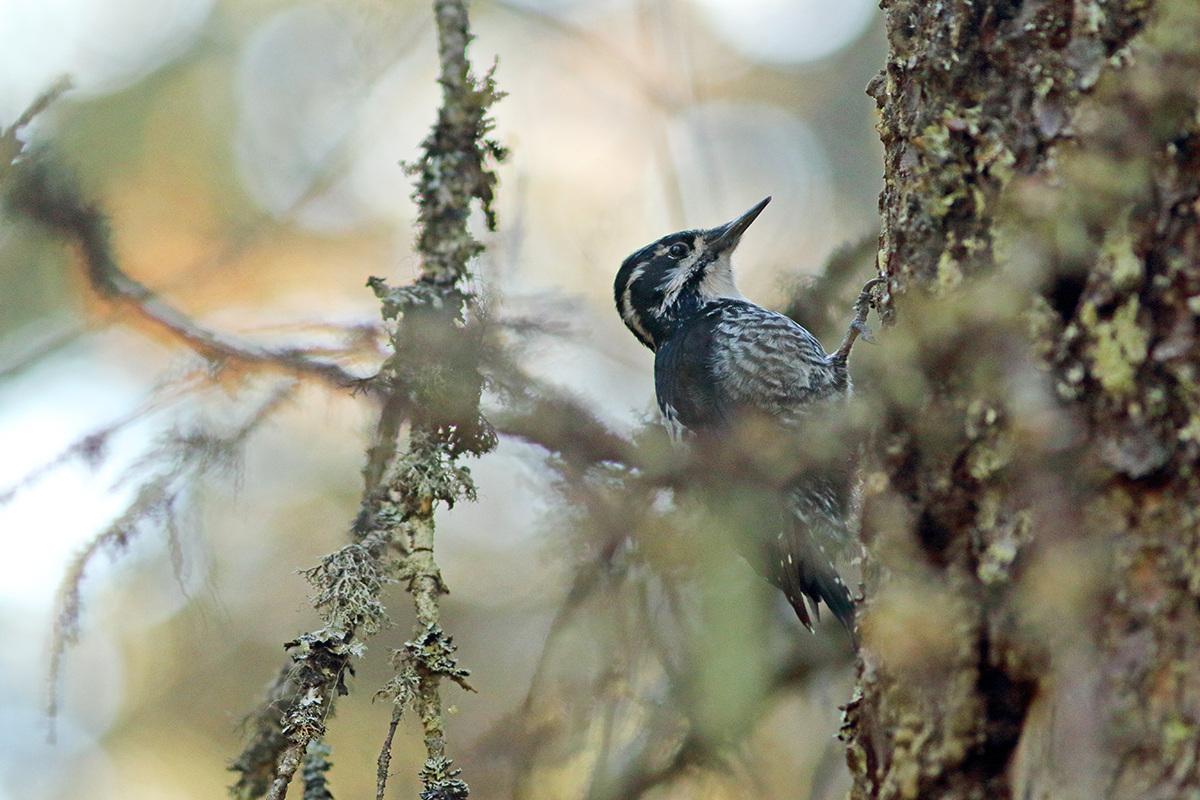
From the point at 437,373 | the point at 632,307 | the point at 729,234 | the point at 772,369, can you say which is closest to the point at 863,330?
the point at 772,369

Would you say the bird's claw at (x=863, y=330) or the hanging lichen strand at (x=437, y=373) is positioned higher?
the bird's claw at (x=863, y=330)

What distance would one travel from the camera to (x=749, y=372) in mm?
4184

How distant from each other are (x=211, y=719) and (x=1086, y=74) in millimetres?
6487

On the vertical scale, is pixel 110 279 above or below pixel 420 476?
above

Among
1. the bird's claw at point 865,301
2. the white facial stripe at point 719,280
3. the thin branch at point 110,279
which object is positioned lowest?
the thin branch at point 110,279

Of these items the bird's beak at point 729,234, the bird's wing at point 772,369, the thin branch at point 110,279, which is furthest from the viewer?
the bird's beak at point 729,234

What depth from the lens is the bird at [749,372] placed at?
11.9 ft

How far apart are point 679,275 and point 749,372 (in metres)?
0.85

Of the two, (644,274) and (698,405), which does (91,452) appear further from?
(644,274)

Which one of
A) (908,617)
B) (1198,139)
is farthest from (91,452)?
(1198,139)

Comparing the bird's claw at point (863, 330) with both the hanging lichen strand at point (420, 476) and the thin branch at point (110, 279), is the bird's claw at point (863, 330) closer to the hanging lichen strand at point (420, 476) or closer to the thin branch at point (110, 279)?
the hanging lichen strand at point (420, 476)

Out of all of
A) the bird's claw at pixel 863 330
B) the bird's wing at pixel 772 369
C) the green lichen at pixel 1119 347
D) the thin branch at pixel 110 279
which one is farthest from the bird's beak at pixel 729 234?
the green lichen at pixel 1119 347

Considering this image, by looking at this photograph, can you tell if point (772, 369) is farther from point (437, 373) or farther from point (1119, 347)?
point (1119, 347)

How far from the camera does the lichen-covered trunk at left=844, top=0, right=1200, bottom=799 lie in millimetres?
1275
